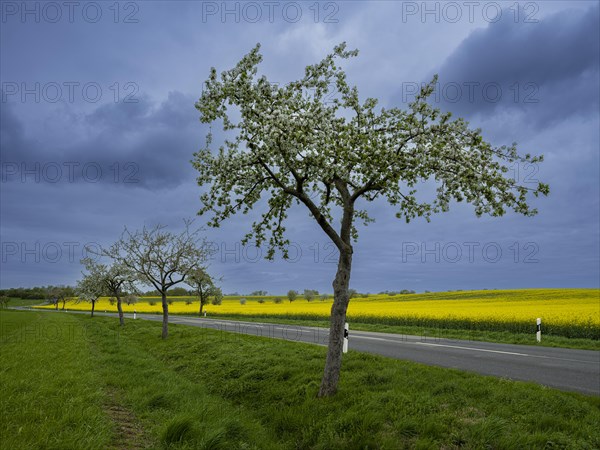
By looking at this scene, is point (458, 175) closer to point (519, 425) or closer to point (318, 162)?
point (318, 162)

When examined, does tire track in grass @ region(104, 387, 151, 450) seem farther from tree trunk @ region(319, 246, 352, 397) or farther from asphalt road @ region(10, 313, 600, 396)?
asphalt road @ region(10, 313, 600, 396)

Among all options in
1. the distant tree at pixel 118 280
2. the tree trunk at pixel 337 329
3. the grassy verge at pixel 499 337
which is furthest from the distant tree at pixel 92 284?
the tree trunk at pixel 337 329

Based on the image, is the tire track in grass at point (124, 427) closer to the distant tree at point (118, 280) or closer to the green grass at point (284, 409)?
the green grass at point (284, 409)

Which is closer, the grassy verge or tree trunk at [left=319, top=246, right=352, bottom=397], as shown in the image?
tree trunk at [left=319, top=246, right=352, bottom=397]

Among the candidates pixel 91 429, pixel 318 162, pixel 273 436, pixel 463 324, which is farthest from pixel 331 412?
pixel 463 324

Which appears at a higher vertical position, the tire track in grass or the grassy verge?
the tire track in grass

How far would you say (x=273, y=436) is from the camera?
25.1ft

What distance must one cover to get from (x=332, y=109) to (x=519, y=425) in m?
7.07

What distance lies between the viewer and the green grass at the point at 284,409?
6273 mm

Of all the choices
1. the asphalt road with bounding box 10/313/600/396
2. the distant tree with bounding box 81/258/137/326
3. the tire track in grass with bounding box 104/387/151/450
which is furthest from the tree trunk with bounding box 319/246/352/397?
the distant tree with bounding box 81/258/137/326

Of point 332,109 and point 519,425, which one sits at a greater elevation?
point 332,109

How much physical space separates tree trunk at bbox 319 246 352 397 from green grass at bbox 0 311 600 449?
14.3 inches

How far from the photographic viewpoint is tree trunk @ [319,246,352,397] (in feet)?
29.9

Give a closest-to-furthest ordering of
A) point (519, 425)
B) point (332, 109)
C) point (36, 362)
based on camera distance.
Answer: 1. point (519, 425)
2. point (332, 109)
3. point (36, 362)
